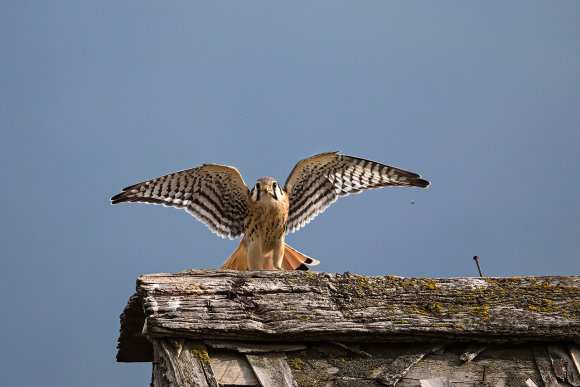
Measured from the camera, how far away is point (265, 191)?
6754 mm

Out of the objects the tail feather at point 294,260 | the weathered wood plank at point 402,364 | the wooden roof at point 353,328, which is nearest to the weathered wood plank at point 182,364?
the wooden roof at point 353,328

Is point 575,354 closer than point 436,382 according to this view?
No

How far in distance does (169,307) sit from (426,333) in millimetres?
1125

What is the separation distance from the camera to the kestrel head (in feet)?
22.1

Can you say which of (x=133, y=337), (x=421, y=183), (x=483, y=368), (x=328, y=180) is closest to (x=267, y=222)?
(x=328, y=180)

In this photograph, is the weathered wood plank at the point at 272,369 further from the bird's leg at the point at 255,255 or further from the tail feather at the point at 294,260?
the tail feather at the point at 294,260

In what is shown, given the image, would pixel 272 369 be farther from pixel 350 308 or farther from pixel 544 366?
pixel 544 366

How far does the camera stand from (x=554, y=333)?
3.68 metres

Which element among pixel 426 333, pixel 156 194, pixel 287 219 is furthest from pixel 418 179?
pixel 426 333

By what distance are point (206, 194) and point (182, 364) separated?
3585 millimetres

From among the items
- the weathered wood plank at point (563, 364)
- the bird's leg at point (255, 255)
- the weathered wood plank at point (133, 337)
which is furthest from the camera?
the bird's leg at point (255, 255)

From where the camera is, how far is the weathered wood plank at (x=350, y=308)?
3.52 meters

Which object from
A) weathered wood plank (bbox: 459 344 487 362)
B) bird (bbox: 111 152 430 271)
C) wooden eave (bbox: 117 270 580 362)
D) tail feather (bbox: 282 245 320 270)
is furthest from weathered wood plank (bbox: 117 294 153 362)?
tail feather (bbox: 282 245 320 270)

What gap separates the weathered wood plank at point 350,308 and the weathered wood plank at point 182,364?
5 centimetres
